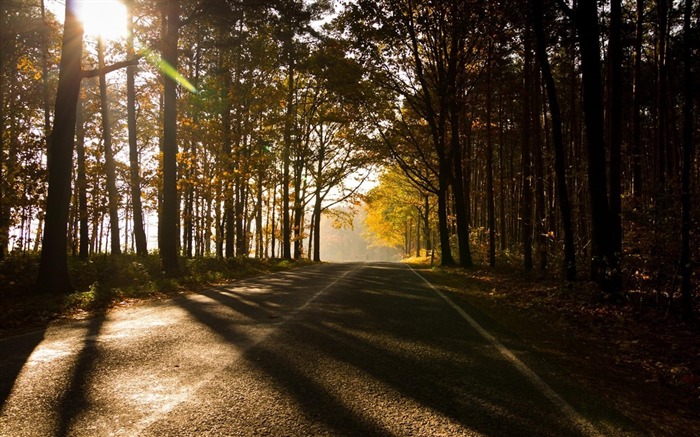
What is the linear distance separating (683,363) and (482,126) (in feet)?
63.8

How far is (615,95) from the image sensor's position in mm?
10414

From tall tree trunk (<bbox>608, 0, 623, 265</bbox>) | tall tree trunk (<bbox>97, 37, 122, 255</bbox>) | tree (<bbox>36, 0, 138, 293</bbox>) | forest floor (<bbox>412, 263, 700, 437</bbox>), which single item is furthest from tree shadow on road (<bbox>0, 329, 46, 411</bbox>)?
tall tree trunk (<bbox>97, 37, 122, 255</bbox>)

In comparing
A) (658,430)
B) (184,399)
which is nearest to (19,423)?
(184,399)

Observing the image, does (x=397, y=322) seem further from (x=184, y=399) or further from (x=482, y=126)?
(x=482, y=126)

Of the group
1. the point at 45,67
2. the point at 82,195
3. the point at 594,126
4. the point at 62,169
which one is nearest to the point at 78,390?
the point at 62,169

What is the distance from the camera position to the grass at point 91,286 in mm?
8484

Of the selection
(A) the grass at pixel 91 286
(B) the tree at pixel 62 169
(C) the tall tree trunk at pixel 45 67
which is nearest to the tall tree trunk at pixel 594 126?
(A) the grass at pixel 91 286

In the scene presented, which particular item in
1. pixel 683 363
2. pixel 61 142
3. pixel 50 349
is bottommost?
pixel 683 363

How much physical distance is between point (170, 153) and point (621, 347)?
48.1ft

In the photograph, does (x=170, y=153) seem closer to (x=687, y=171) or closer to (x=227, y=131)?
(x=227, y=131)

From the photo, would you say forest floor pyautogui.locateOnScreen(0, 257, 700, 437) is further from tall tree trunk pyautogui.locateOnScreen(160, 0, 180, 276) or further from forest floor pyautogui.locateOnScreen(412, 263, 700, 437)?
tall tree trunk pyautogui.locateOnScreen(160, 0, 180, 276)

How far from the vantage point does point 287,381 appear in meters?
4.14

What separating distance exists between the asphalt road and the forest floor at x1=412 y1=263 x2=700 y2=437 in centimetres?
45

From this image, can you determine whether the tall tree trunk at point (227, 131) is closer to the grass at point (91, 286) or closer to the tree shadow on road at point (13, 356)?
the grass at point (91, 286)
